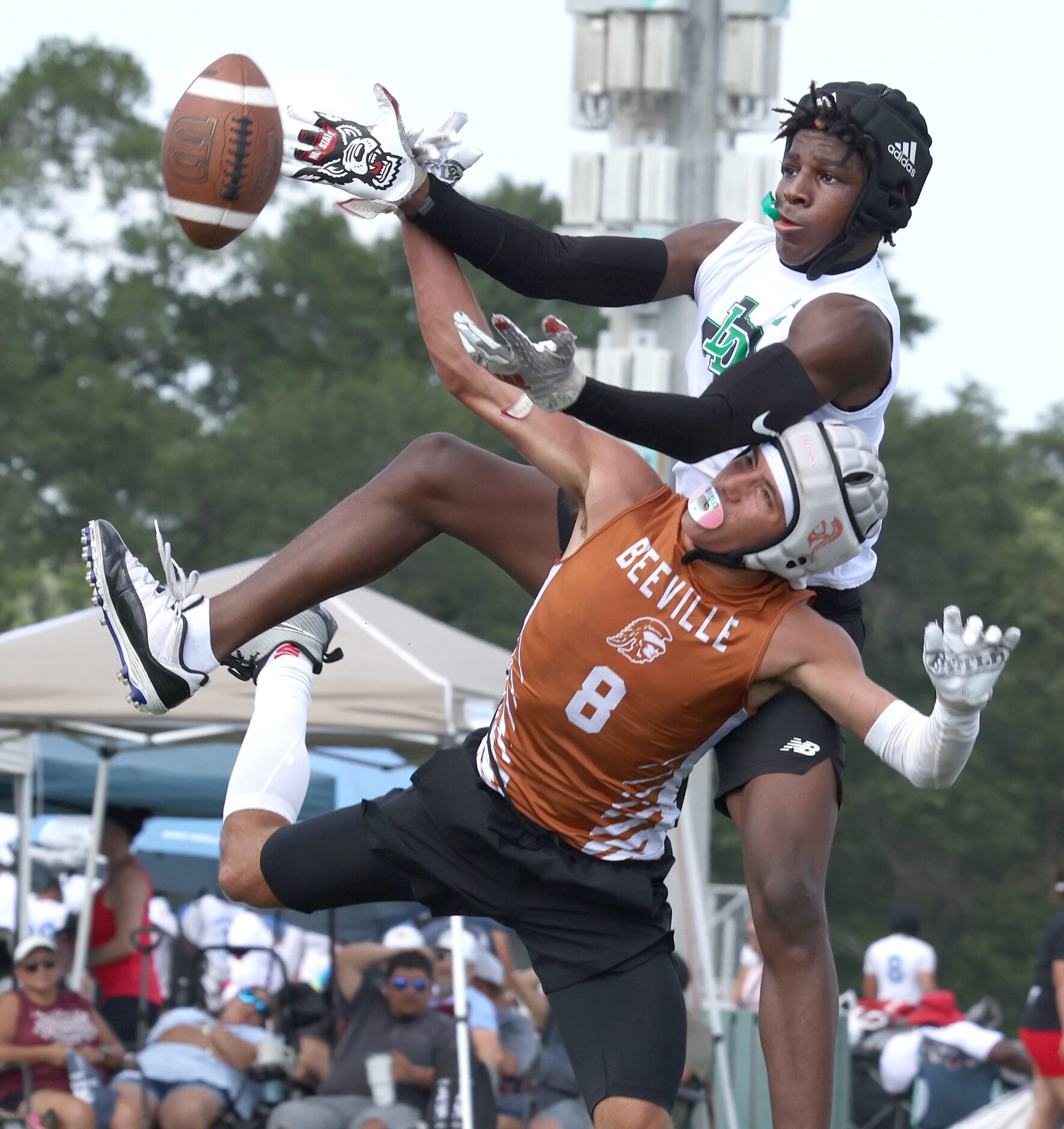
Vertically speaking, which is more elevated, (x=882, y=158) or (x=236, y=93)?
(x=236, y=93)

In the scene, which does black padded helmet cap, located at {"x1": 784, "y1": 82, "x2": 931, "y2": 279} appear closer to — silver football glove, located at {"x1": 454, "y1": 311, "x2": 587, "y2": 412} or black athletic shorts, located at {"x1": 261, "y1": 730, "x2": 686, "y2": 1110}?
silver football glove, located at {"x1": 454, "y1": 311, "x2": 587, "y2": 412}

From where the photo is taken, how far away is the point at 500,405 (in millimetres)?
3771

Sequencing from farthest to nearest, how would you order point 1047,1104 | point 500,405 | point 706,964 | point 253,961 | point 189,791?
point 189,791
point 253,961
point 706,964
point 1047,1104
point 500,405

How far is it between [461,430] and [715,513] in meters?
24.2

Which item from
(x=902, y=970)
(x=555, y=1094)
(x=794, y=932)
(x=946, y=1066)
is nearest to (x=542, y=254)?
(x=794, y=932)

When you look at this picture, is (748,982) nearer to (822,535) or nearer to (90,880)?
(90,880)

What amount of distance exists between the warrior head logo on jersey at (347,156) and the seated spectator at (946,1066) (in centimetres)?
663

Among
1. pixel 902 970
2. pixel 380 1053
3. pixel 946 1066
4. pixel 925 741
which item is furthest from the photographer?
pixel 902 970

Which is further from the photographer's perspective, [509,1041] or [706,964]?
[706,964]

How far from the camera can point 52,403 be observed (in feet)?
94.7

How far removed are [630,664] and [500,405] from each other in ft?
1.98

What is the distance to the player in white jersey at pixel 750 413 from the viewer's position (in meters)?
3.57

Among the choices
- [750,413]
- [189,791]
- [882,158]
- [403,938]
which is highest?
[882,158]

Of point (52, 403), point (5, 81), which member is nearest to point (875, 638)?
point (52, 403)
